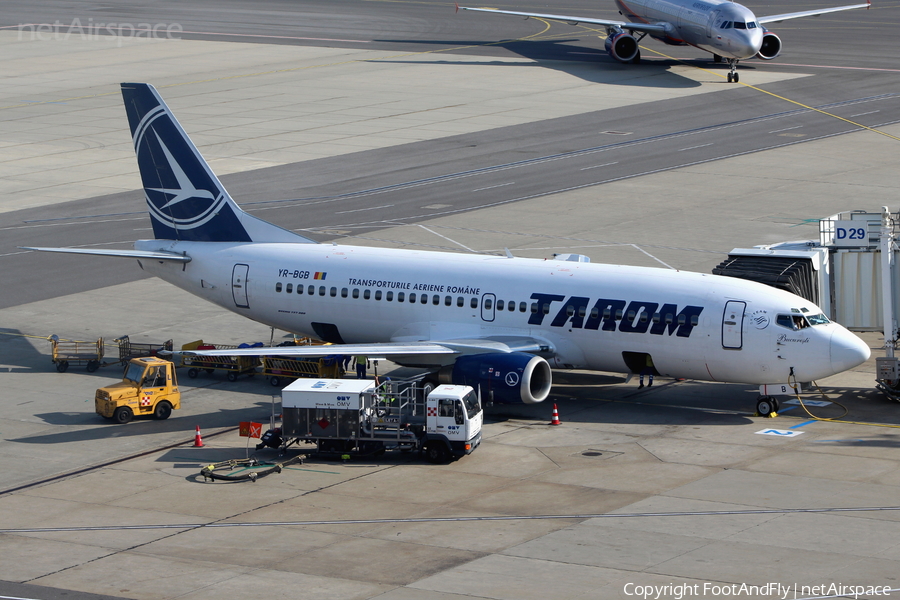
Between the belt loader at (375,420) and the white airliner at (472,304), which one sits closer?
the belt loader at (375,420)

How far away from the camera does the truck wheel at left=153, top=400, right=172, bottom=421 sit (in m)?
42.1

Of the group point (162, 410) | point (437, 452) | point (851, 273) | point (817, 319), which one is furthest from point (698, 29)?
point (437, 452)

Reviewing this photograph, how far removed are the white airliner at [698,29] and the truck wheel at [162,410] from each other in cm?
6904

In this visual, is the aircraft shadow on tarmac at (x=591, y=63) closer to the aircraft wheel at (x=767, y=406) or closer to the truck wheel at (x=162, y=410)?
the aircraft wheel at (x=767, y=406)

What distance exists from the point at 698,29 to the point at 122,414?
236 ft

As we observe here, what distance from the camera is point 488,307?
43.9 metres

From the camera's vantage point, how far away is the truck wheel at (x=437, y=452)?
36.8 metres

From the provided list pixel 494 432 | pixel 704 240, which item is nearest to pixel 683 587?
pixel 494 432

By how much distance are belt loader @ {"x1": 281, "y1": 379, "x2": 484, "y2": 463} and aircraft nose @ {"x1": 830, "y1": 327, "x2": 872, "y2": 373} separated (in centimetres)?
1136

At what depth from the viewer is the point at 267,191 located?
251 ft

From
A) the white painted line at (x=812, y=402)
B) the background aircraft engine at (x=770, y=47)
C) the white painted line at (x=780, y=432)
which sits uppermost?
the background aircraft engine at (x=770, y=47)

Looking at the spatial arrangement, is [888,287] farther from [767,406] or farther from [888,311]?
[767,406]

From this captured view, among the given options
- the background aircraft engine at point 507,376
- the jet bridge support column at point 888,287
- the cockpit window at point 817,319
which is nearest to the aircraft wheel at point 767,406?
the cockpit window at point 817,319

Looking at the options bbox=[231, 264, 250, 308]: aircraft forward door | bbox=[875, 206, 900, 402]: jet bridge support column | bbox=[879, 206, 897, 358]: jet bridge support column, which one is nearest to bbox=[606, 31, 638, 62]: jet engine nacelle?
bbox=[231, 264, 250, 308]: aircraft forward door
